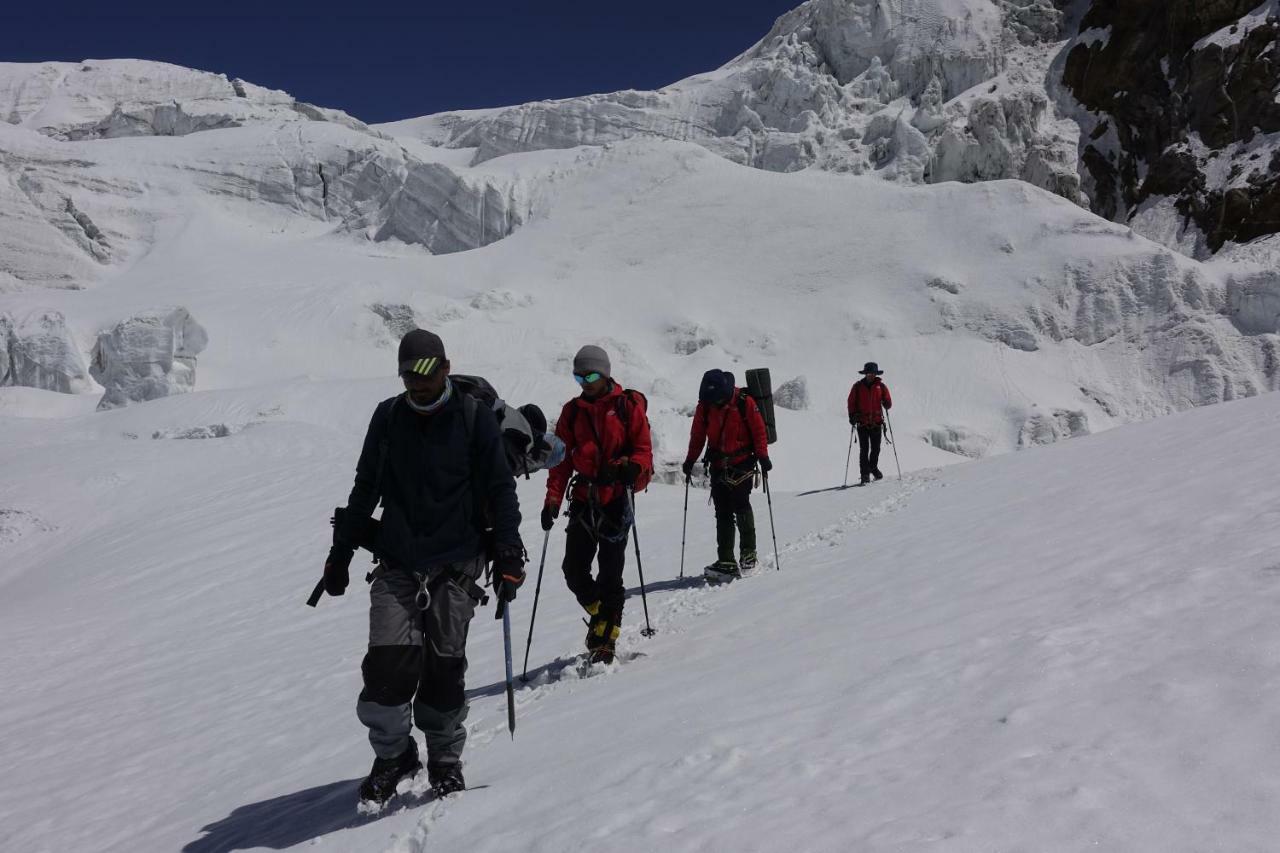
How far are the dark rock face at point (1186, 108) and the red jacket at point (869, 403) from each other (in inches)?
1669

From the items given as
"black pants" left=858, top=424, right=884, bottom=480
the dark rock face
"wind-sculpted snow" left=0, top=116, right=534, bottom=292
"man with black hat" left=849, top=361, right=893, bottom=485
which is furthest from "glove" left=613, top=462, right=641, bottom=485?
"wind-sculpted snow" left=0, top=116, right=534, bottom=292

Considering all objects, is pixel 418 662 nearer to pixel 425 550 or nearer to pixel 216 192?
pixel 425 550

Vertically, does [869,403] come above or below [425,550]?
above

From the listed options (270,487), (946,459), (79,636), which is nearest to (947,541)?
(79,636)

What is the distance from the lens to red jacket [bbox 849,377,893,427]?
54.4ft

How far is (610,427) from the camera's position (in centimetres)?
642

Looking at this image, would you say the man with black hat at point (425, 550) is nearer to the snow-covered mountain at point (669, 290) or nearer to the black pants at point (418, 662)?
the black pants at point (418, 662)

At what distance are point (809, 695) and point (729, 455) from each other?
201 inches

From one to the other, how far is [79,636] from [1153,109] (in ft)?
223

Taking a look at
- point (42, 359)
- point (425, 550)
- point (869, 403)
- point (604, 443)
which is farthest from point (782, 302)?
point (425, 550)

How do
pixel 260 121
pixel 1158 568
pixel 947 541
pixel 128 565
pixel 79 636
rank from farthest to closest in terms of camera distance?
pixel 260 121, pixel 128 565, pixel 79 636, pixel 947 541, pixel 1158 568

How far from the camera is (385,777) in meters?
4.16

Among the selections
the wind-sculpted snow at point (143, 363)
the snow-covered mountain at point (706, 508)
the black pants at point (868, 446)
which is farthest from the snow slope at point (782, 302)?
the black pants at point (868, 446)

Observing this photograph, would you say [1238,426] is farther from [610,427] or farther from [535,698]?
[535,698]
